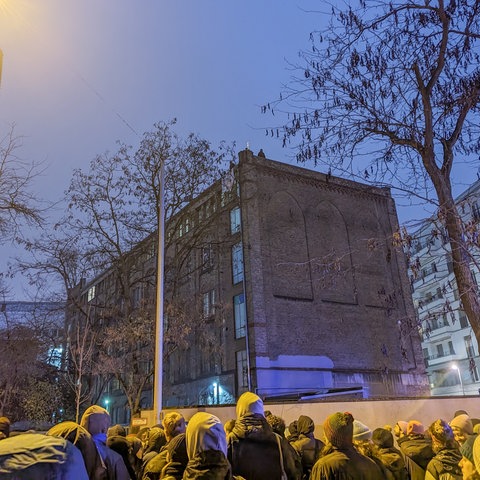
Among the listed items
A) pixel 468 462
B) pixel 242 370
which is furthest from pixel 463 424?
pixel 242 370

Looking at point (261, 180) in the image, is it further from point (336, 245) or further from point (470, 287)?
point (470, 287)

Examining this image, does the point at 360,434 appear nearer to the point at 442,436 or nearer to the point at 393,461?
the point at 393,461

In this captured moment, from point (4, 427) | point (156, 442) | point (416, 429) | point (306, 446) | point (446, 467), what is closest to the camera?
point (446, 467)

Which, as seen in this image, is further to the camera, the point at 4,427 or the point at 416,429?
the point at 4,427

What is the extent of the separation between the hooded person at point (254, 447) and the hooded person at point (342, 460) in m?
0.66

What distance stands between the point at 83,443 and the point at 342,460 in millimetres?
1953

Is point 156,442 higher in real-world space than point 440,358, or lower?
lower

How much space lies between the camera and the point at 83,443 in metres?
3.33

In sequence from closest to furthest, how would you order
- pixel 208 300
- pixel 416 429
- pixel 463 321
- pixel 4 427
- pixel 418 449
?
pixel 418 449
pixel 416 429
pixel 4 427
pixel 208 300
pixel 463 321

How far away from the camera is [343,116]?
378 inches

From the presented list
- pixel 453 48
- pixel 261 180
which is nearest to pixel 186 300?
pixel 261 180

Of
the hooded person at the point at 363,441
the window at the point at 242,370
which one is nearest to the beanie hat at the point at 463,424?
the hooded person at the point at 363,441

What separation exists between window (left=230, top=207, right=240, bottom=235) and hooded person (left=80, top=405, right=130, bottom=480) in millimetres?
22200

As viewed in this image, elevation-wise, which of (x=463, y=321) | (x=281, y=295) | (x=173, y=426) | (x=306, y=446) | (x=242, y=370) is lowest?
(x=306, y=446)
